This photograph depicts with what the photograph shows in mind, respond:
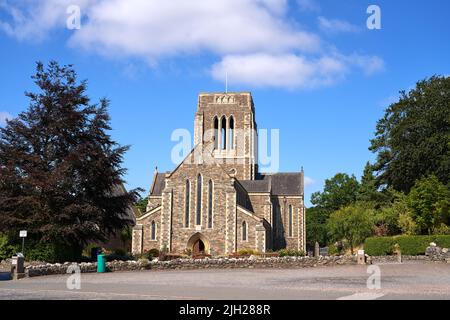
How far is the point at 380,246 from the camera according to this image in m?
44.7

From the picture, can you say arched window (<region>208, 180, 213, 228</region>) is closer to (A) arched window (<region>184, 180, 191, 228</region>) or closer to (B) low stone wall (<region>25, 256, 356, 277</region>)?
(A) arched window (<region>184, 180, 191, 228</region>)

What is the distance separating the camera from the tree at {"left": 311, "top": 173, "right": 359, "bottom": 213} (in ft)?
291

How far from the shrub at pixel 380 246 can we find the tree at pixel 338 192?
42193 mm

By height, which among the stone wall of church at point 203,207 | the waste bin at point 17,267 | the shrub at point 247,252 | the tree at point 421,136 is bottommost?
the shrub at point 247,252

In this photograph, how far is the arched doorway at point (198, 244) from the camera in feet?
162

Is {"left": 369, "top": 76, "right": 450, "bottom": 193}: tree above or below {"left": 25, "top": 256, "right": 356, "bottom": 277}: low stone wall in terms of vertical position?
above

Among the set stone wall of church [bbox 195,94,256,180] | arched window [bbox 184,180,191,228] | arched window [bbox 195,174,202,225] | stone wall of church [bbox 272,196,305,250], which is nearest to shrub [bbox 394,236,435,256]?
arched window [bbox 195,174,202,225]

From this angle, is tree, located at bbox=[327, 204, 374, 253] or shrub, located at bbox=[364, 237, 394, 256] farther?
tree, located at bbox=[327, 204, 374, 253]

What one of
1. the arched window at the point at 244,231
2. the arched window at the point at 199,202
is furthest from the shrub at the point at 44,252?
the arched window at the point at 244,231

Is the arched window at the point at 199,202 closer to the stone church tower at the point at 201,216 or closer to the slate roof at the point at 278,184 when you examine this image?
the stone church tower at the point at 201,216

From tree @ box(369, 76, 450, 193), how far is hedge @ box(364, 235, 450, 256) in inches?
367
